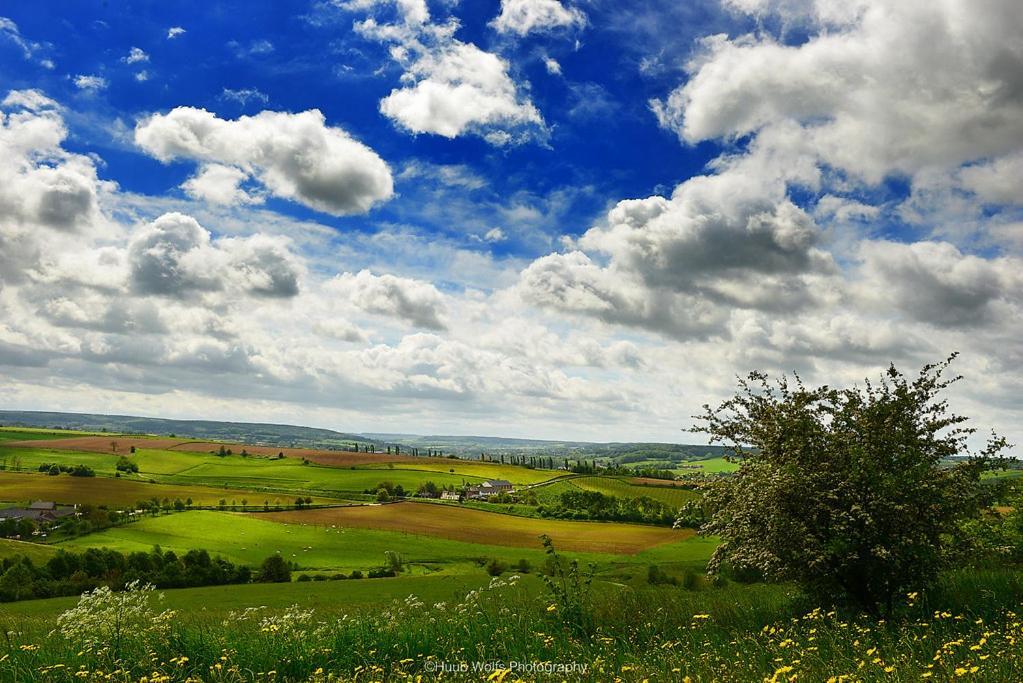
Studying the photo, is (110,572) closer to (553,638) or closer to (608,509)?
(608,509)

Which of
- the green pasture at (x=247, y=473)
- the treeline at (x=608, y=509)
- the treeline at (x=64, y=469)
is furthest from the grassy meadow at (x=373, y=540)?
the treeline at (x=64, y=469)

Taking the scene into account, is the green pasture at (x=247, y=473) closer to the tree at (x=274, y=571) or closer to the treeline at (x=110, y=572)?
the treeline at (x=110, y=572)

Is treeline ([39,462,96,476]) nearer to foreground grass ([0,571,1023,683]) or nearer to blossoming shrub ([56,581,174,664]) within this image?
foreground grass ([0,571,1023,683])

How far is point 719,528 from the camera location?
16.0 metres

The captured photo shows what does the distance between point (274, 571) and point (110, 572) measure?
1997 cm

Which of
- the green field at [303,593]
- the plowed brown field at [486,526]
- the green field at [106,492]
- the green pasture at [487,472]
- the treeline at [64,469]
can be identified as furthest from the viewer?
the green pasture at [487,472]

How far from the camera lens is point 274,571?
87.2 meters

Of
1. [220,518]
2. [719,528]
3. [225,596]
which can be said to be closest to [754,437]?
[719,528]

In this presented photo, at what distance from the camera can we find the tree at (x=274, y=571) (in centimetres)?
8631

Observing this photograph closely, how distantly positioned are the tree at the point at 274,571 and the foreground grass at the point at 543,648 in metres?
80.8

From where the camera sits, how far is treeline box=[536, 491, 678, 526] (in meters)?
125

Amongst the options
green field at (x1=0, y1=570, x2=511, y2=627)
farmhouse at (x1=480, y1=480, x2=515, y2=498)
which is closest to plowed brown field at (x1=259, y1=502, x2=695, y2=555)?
green field at (x1=0, y1=570, x2=511, y2=627)

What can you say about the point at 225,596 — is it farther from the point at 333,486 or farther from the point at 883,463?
the point at 333,486

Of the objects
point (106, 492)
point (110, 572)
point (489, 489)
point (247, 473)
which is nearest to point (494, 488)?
point (489, 489)
